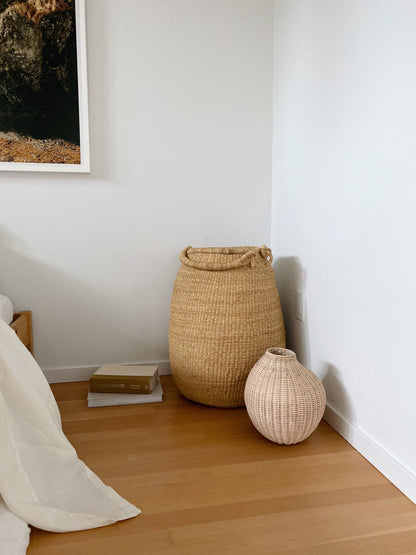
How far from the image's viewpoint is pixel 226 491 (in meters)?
1.25

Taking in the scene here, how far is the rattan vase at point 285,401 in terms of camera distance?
145 centimetres

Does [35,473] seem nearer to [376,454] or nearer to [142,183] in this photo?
[376,454]

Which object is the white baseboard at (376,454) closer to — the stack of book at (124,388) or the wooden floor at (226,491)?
the wooden floor at (226,491)

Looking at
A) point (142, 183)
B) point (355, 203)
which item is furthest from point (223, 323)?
point (142, 183)

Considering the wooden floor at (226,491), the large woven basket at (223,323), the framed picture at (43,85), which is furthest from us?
the framed picture at (43,85)

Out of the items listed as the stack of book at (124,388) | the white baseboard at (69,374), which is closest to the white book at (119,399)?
the stack of book at (124,388)

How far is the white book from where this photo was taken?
5.97 ft

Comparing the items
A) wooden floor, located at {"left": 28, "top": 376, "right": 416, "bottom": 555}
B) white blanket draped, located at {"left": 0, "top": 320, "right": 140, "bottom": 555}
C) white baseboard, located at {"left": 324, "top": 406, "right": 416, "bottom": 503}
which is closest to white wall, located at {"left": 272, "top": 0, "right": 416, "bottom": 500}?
white baseboard, located at {"left": 324, "top": 406, "right": 416, "bottom": 503}

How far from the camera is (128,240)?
2.08 metres

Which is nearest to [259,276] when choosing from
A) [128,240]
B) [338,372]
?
[338,372]

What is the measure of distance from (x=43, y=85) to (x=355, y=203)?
1.33m

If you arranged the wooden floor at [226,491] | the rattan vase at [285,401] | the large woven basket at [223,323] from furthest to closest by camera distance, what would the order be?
1. the large woven basket at [223,323]
2. the rattan vase at [285,401]
3. the wooden floor at [226,491]

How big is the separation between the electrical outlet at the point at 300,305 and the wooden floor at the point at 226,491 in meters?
0.45

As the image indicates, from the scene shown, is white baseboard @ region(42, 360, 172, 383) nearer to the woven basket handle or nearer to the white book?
the white book
